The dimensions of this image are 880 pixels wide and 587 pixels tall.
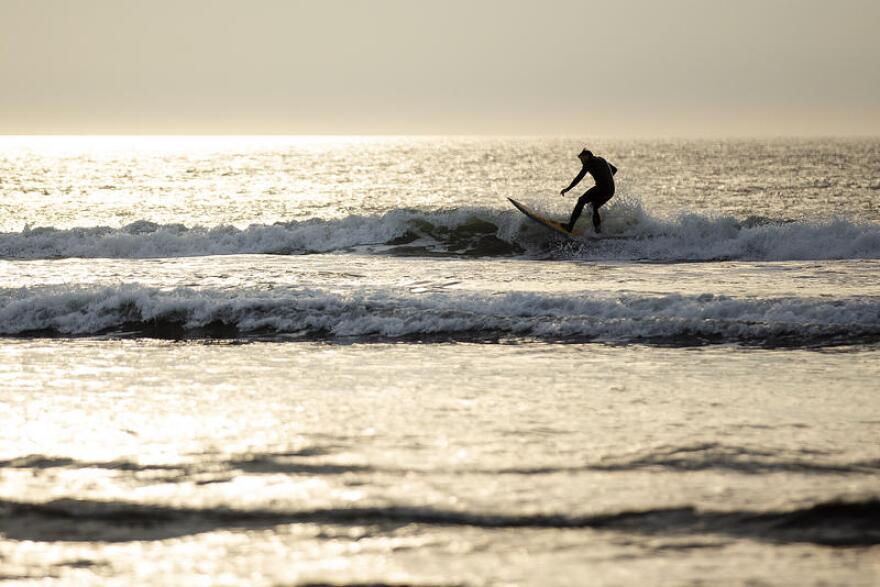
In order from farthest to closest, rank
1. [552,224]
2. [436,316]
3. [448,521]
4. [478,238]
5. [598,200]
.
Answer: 1. [478,238]
2. [552,224]
3. [598,200]
4. [436,316]
5. [448,521]

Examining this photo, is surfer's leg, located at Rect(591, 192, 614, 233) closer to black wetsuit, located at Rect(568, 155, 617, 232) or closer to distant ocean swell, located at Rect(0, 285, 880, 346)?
black wetsuit, located at Rect(568, 155, 617, 232)

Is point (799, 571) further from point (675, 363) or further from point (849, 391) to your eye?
point (675, 363)

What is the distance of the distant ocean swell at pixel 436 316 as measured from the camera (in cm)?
1035

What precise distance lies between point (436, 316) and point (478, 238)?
1144 cm

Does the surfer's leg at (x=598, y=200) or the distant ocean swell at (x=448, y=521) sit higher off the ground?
the surfer's leg at (x=598, y=200)

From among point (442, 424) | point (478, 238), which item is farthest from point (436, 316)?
point (478, 238)

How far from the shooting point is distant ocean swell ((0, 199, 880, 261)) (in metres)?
19.2

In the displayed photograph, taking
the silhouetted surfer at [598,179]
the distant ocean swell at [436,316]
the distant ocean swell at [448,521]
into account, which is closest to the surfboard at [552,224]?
the silhouetted surfer at [598,179]

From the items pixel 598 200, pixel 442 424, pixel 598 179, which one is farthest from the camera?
pixel 598 200

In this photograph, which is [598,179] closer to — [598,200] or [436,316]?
[598,200]

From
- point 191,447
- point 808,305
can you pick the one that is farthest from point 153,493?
point 808,305

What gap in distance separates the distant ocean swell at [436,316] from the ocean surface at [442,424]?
52 mm

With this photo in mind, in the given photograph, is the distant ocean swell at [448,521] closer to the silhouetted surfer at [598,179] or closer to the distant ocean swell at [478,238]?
the silhouetted surfer at [598,179]

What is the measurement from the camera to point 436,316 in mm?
11344
